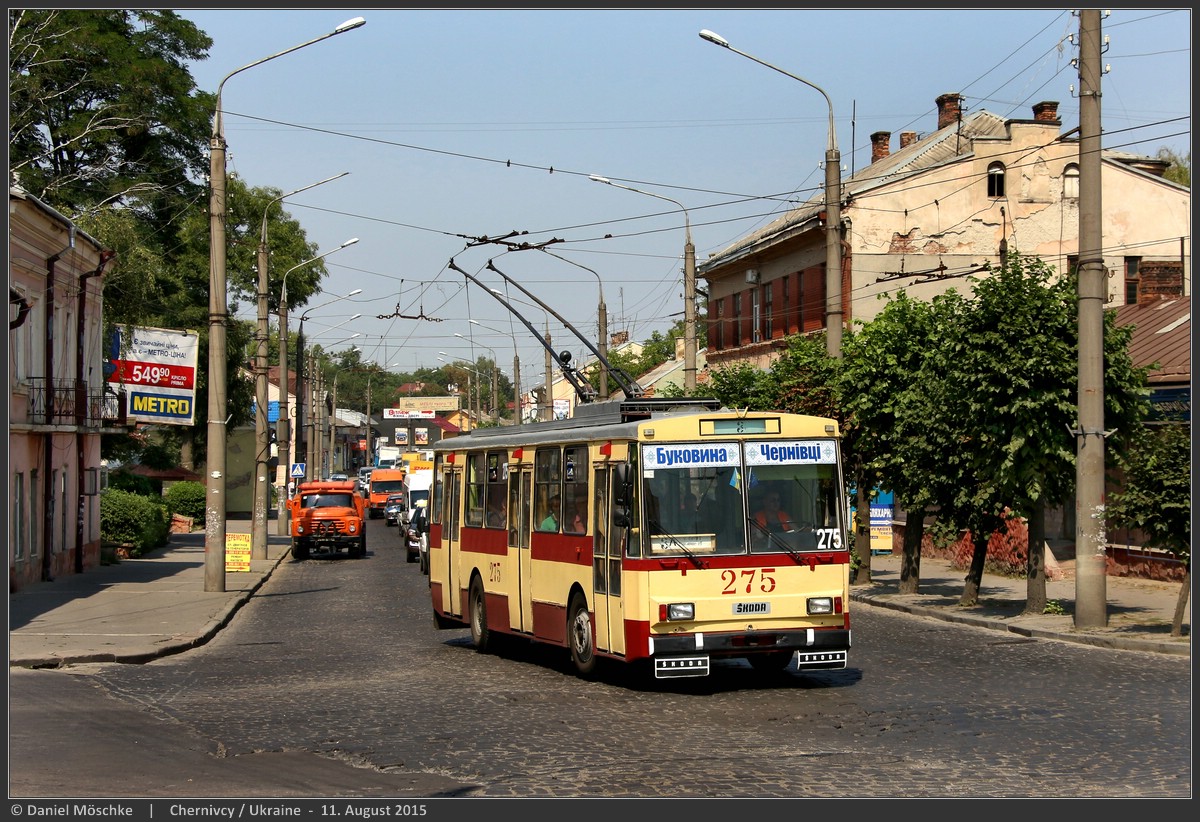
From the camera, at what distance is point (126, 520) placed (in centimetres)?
4062

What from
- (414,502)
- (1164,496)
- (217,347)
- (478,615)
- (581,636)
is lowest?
(478,615)

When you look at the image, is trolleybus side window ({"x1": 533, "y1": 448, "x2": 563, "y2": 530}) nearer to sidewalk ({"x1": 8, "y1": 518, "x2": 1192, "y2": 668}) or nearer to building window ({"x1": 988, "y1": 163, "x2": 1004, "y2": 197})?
sidewalk ({"x1": 8, "y1": 518, "x2": 1192, "y2": 668})

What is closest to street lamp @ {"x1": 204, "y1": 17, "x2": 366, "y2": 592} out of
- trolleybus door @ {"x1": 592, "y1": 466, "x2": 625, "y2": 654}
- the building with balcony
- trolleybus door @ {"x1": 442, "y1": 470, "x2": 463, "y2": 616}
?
the building with balcony

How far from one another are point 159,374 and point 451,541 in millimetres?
20333

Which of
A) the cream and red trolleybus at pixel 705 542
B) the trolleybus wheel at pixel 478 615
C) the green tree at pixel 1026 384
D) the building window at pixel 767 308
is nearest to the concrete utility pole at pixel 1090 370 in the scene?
the green tree at pixel 1026 384

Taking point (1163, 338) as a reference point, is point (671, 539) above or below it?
below

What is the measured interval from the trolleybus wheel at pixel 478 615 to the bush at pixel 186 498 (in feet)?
142

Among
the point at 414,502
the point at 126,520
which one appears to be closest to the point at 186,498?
the point at 414,502

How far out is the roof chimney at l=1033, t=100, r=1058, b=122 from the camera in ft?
153

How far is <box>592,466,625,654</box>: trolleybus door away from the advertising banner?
25.8m

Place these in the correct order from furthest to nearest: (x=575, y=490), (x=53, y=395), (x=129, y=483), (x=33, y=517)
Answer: (x=129, y=483), (x=53, y=395), (x=33, y=517), (x=575, y=490)

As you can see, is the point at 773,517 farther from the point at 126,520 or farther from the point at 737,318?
the point at 737,318

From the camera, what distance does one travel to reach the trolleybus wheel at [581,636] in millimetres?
15461

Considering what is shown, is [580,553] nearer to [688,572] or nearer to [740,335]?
[688,572]
